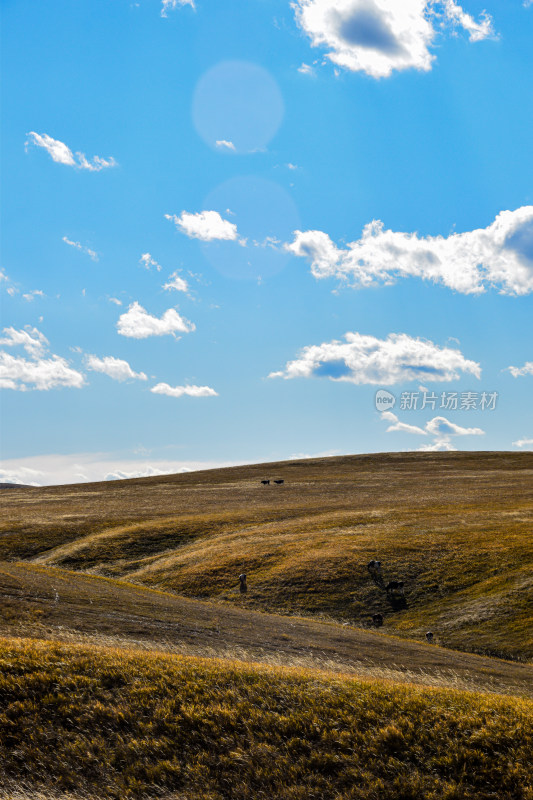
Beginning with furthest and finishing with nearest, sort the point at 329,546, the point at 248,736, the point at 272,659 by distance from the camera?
1. the point at 329,546
2. the point at 272,659
3. the point at 248,736

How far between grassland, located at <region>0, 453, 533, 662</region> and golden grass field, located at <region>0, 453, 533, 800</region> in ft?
1.01

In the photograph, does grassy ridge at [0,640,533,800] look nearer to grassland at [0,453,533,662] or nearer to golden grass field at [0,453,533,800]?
golden grass field at [0,453,533,800]

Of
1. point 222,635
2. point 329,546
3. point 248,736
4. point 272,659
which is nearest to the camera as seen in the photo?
point 248,736

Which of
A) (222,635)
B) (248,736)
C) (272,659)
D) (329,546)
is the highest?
(248,736)

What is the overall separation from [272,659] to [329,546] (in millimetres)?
34162

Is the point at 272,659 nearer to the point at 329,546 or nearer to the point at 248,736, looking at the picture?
the point at 248,736

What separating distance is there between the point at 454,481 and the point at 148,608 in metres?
94.5

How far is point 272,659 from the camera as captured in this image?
22531 mm

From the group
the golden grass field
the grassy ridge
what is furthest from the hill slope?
the grassy ridge

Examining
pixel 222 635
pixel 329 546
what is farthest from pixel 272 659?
pixel 329 546

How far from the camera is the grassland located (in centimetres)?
4038

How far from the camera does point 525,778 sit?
10.1 m

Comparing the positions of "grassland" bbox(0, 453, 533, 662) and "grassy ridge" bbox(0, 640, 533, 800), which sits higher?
"grassy ridge" bbox(0, 640, 533, 800)

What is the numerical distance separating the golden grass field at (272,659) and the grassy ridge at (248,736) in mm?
42
